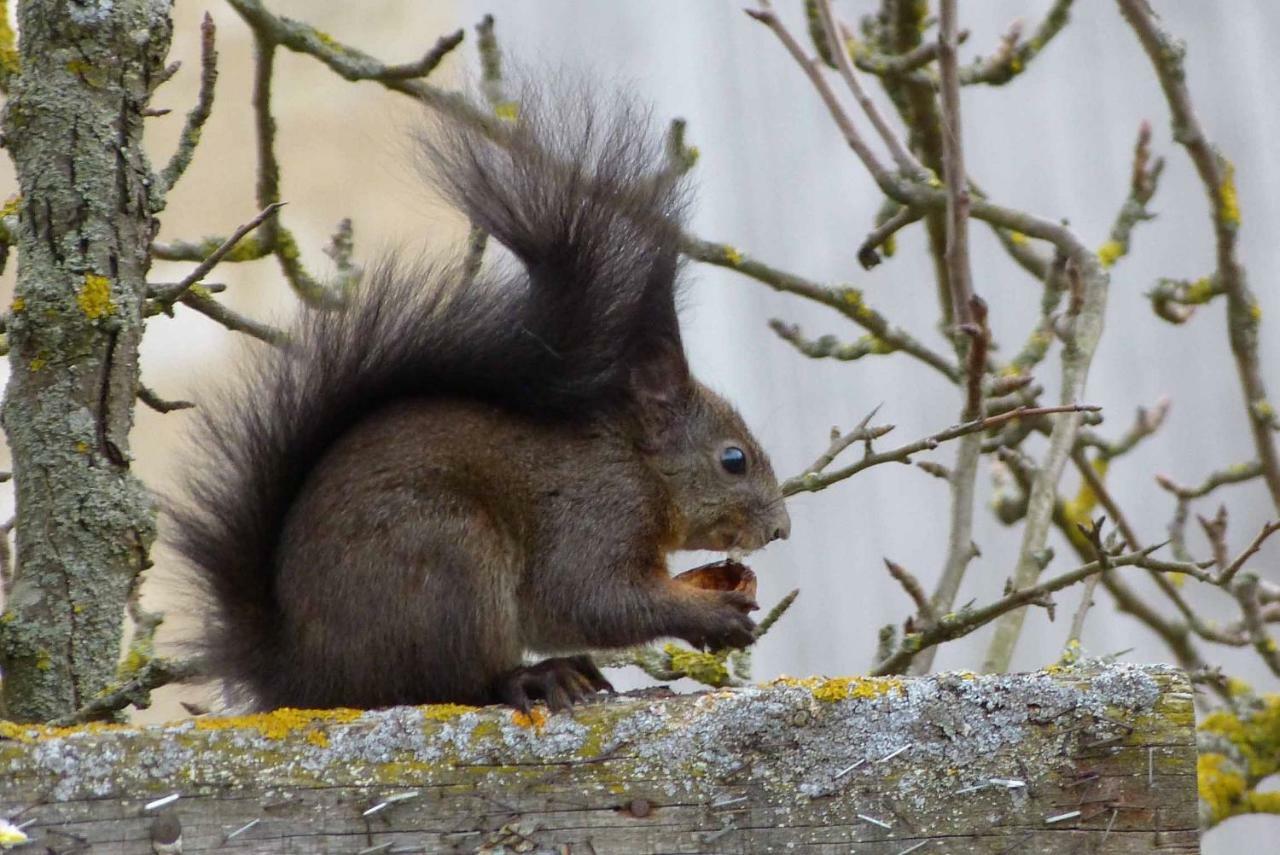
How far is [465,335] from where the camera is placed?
1.94 m

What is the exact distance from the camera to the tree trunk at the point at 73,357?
5.40 feet

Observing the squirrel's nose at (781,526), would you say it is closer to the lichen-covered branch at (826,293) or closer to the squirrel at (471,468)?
the squirrel at (471,468)

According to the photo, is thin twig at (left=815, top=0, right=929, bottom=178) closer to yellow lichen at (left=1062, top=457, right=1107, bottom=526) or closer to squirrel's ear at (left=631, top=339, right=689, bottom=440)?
squirrel's ear at (left=631, top=339, right=689, bottom=440)

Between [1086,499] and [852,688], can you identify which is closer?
[852,688]

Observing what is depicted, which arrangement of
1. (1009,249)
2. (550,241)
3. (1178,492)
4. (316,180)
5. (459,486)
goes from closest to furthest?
(459,486)
(550,241)
(1178,492)
(1009,249)
(316,180)

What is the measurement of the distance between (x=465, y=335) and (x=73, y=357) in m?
0.46

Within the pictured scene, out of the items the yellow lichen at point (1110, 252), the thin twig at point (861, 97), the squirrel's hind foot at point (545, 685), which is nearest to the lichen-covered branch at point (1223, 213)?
the yellow lichen at point (1110, 252)

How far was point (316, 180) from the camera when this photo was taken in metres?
5.40

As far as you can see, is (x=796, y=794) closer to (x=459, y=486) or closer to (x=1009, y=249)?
(x=459, y=486)

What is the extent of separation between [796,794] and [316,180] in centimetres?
443

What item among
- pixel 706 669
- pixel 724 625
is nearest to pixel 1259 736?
pixel 706 669

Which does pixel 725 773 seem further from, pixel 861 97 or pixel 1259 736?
pixel 1259 736

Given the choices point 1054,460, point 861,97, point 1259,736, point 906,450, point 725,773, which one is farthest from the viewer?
point 1259,736

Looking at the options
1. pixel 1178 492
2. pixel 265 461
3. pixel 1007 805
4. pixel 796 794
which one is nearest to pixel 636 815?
pixel 796 794
